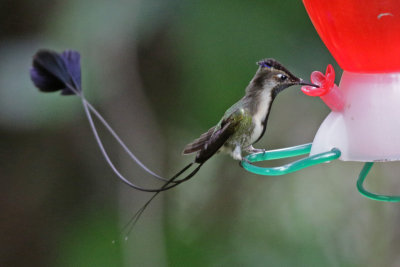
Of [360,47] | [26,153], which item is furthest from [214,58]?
[360,47]

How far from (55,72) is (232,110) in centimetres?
51

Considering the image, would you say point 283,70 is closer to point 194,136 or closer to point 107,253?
point 194,136

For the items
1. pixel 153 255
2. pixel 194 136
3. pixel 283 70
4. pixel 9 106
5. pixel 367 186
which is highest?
pixel 283 70

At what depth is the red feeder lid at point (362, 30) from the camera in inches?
65.1

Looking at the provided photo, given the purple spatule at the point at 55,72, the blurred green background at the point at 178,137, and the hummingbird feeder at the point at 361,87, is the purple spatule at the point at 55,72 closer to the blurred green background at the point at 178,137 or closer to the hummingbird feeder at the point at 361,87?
the hummingbird feeder at the point at 361,87

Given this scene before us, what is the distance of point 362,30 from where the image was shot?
170 cm

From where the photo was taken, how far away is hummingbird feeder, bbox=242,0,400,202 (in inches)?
65.8

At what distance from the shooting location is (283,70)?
5.49 ft

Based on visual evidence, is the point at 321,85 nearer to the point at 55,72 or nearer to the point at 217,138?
the point at 217,138

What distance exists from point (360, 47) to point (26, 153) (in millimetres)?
2685

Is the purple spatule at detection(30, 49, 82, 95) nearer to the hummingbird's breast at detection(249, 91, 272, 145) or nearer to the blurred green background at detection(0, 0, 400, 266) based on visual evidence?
the hummingbird's breast at detection(249, 91, 272, 145)

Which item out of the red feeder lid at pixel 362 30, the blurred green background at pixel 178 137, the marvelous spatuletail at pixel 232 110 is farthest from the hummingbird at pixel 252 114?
the blurred green background at pixel 178 137

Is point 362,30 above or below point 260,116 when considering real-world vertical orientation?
above

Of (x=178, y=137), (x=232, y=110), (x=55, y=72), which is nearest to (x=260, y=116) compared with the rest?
(x=232, y=110)
